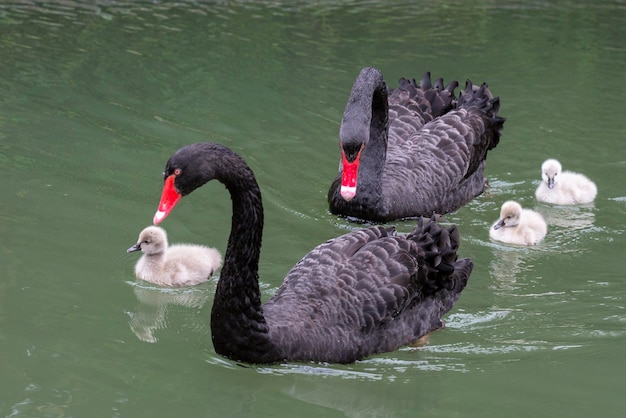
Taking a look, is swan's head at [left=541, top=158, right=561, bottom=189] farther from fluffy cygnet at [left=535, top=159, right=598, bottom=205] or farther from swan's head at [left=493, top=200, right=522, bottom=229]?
swan's head at [left=493, top=200, right=522, bottom=229]

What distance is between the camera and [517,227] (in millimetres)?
6641

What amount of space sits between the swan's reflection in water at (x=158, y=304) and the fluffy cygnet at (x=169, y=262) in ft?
0.15

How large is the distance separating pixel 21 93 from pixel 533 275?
439cm

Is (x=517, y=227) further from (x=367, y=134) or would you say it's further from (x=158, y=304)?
(x=158, y=304)

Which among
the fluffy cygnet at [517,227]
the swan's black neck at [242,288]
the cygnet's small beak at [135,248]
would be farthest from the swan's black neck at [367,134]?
the swan's black neck at [242,288]

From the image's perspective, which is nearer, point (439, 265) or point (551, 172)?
point (439, 265)

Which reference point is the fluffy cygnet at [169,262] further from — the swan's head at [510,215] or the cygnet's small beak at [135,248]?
the swan's head at [510,215]

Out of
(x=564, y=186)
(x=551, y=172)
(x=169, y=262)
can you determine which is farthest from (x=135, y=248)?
(x=564, y=186)

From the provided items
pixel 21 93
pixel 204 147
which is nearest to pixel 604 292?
pixel 204 147

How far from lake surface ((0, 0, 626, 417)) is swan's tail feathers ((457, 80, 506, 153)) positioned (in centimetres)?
31

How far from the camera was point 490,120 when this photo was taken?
7.95m

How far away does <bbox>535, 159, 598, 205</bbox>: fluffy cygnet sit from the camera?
7.29 m

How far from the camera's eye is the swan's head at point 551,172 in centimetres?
724

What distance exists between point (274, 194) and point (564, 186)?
74.6 inches
